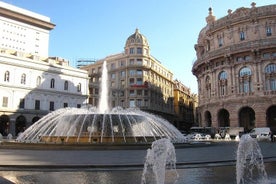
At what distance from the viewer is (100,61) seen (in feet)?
261

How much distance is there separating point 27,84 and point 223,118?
34.2 meters

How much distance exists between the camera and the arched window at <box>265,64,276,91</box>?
1864 inches

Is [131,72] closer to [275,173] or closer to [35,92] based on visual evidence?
[35,92]

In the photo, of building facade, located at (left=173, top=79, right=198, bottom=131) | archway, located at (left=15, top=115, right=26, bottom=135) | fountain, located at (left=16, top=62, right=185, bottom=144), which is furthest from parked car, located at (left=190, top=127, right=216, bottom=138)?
building facade, located at (left=173, top=79, right=198, bottom=131)

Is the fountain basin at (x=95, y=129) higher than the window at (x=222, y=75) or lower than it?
lower

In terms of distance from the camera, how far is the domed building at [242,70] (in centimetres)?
4769

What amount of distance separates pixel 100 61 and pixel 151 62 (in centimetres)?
1389

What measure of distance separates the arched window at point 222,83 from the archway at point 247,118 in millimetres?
4451

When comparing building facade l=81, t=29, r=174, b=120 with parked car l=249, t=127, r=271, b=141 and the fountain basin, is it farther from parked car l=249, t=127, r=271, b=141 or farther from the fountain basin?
the fountain basin

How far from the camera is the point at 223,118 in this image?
178 feet

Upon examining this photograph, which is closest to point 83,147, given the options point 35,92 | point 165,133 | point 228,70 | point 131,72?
point 165,133

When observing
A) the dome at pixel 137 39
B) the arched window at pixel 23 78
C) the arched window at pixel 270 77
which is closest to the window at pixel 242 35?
the arched window at pixel 270 77

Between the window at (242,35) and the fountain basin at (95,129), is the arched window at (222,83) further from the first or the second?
the fountain basin at (95,129)

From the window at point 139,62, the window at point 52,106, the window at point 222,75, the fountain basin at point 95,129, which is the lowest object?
the fountain basin at point 95,129
